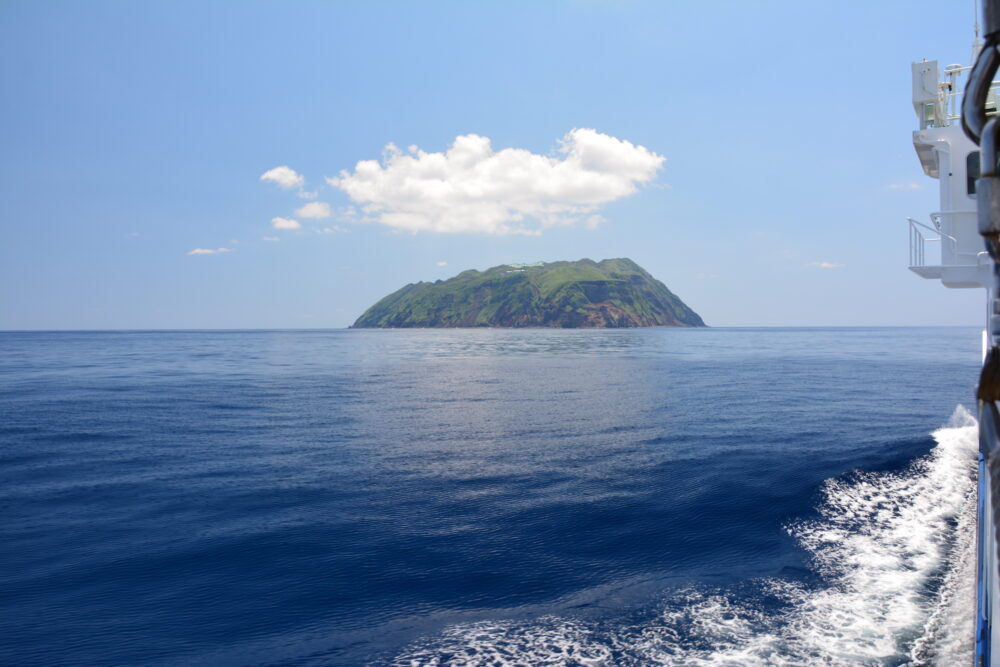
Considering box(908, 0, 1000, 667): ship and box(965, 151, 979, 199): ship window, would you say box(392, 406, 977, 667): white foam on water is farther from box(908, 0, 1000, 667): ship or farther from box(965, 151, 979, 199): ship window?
box(965, 151, 979, 199): ship window

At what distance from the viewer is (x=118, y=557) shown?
48.0 feet

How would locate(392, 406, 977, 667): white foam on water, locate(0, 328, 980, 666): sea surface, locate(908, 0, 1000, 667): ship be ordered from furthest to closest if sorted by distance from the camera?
locate(0, 328, 980, 666): sea surface → locate(392, 406, 977, 667): white foam on water → locate(908, 0, 1000, 667): ship

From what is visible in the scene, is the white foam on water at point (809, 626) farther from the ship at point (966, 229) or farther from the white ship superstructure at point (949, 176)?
the white ship superstructure at point (949, 176)

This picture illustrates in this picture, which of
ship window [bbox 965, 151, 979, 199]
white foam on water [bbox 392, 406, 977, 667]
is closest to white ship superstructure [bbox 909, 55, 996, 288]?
ship window [bbox 965, 151, 979, 199]

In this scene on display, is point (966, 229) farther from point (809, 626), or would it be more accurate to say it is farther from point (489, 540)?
point (489, 540)

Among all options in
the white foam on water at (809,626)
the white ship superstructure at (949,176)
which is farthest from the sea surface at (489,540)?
the white ship superstructure at (949,176)

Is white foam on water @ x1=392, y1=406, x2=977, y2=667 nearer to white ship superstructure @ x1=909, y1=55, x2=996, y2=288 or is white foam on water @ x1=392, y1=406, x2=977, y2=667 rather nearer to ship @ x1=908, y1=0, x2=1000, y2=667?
ship @ x1=908, y1=0, x2=1000, y2=667

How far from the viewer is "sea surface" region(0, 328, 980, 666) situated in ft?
35.9

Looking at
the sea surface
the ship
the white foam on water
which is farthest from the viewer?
the sea surface

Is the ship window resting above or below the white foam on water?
above

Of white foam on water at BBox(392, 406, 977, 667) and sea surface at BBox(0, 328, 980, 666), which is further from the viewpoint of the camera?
sea surface at BBox(0, 328, 980, 666)

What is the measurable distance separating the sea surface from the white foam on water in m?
0.06

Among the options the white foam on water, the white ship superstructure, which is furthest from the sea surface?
the white ship superstructure

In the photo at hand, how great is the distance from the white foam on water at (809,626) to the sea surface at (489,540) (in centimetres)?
6
